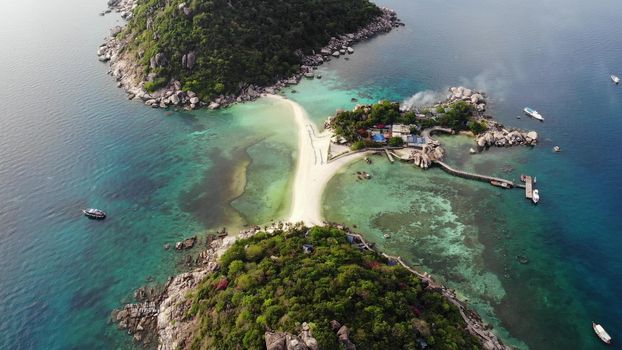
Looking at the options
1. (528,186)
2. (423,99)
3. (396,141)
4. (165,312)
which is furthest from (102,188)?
(528,186)

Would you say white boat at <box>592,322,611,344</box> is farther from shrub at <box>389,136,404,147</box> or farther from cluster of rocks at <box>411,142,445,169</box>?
shrub at <box>389,136,404,147</box>

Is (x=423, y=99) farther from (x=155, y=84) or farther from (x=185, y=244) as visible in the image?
(x=155, y=84)

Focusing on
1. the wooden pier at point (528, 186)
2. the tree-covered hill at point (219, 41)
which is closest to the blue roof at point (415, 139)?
the wooden pier at point (528, 186)

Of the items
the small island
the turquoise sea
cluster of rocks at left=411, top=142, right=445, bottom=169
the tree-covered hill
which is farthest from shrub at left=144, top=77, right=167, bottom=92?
cluster of rocks at left=411, top=142, right=445, bottom=169

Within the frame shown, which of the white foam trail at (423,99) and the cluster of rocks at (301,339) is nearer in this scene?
the cluster of rocks at (301,339)

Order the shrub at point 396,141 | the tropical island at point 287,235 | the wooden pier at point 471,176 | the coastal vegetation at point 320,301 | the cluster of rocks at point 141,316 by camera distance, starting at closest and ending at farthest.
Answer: the coastal vegetation at point 320,301 → the tropical island at point 287,235 → the cluster of rocks at point 141,316 → the wooden pier at point 471,176 → the shrub at point 396,141

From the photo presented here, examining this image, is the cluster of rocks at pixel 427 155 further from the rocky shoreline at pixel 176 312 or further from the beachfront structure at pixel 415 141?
the rocky shoreline at pixel 176 312
